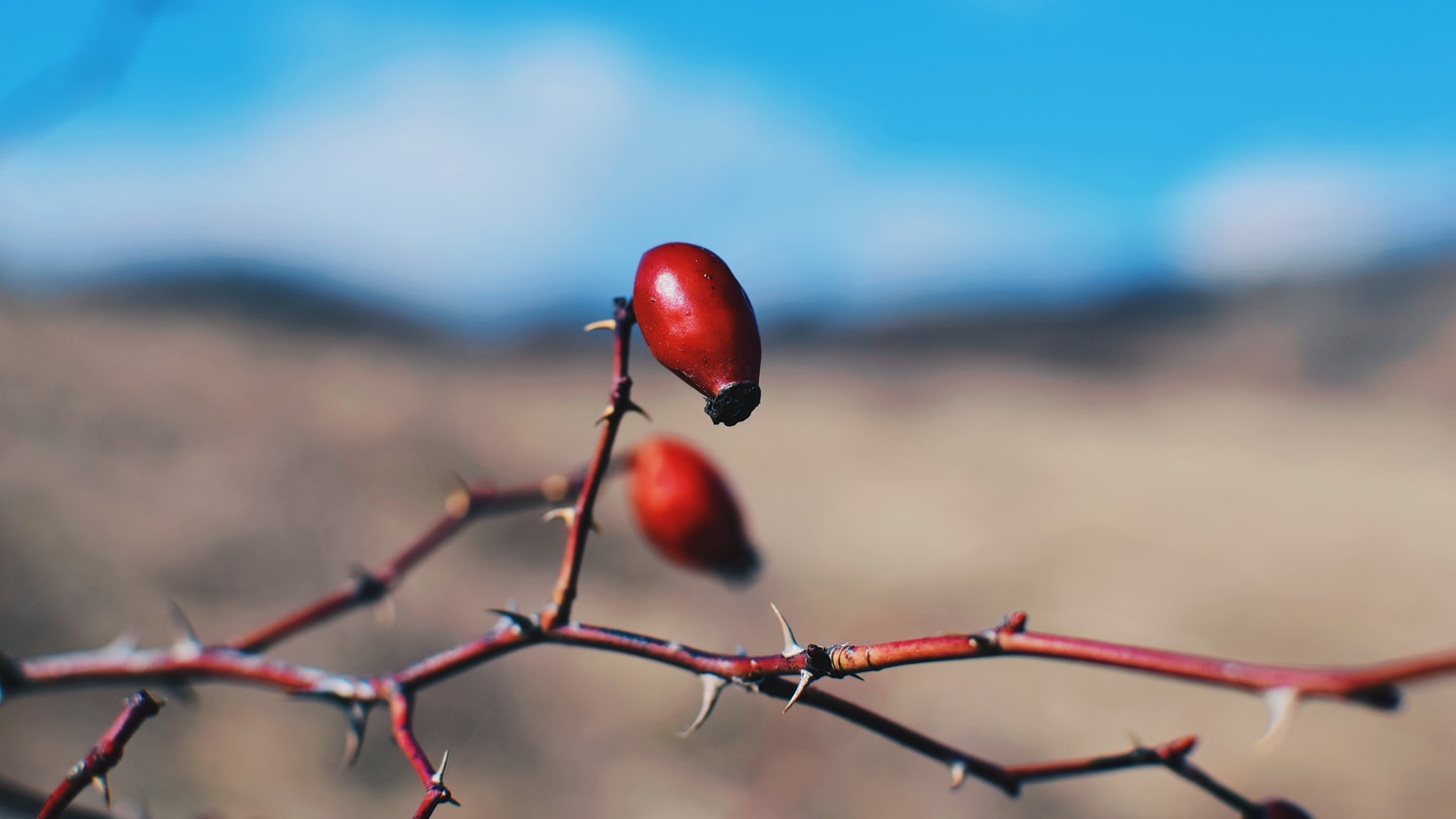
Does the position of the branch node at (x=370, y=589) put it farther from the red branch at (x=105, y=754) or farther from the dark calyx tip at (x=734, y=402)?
the dark calyx tip at (x=734, y=402)

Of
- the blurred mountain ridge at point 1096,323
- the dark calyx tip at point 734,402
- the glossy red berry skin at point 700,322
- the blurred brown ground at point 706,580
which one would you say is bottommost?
the blurred brown ground at point 706,580

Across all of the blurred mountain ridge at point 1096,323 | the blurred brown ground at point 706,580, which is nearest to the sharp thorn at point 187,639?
the blurred brown ground at point 706,580

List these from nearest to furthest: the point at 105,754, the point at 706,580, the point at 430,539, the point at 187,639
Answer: the point at 105,754
the point at 187,639
the point at 430,539
the point at 706,580

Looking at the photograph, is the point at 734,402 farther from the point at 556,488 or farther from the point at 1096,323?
the point at 1096,323

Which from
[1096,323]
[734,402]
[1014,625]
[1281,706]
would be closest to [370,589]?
[734,402]

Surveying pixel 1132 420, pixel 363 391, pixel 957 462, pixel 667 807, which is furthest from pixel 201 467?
pixel 1132 420

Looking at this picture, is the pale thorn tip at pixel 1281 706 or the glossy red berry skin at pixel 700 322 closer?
the pale thorn tip at pixel 1281 706
